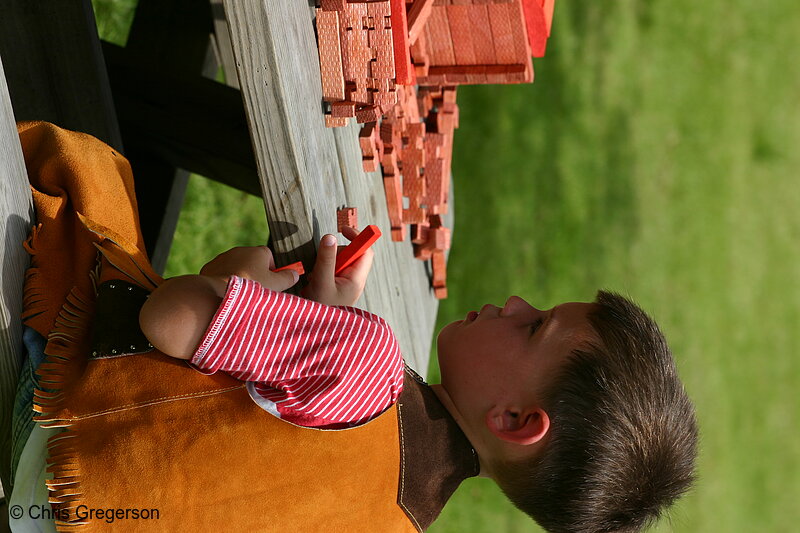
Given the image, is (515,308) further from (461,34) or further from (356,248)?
(461,34)

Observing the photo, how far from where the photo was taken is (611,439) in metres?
1.72

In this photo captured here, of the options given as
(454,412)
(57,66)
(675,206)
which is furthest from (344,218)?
(675,206)

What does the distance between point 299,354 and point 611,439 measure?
72 cm

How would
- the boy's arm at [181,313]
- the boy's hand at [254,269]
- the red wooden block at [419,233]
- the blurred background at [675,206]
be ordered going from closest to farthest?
the boy's arm at [181,313], the boy's hand at [254,269], the red wooden block at [419,233], the blurred background at [675,206]

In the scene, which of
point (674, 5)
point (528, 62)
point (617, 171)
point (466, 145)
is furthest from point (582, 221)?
point (528, 62)

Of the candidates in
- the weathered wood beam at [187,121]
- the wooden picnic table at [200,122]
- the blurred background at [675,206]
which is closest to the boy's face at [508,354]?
the wooden picnic table at [200,122]

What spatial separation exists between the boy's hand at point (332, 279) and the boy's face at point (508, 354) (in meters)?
0.26

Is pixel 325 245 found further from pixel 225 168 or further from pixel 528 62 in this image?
pixel 528 62

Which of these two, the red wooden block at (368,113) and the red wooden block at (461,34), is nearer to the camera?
the red wooden block at (368,113)

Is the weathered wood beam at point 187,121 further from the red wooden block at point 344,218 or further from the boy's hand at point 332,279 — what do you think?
the boy's hand at point 332,279

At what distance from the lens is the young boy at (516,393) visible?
155cm

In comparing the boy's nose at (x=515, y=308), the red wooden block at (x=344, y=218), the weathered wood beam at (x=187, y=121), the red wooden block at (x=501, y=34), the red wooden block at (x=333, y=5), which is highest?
the red wooden block at (x=333, y=5)

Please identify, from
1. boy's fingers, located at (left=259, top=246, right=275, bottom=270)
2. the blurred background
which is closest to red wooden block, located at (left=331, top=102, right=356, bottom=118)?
boy's fingers, located at (left=259, top=246, right=275, bottom=270)

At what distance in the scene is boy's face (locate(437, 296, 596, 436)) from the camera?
1762 millimetres
